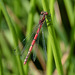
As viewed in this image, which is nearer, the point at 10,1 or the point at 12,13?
the point at 12,13

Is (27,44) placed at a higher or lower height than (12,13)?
lower

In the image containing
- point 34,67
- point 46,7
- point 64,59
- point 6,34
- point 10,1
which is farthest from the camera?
point 10,1

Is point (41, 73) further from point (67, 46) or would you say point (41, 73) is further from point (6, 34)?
point (6, 34)

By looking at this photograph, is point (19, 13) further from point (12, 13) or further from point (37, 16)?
point (37, 16)

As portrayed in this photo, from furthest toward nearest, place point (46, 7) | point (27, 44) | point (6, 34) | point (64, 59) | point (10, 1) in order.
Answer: point (10, 1) < point (6, 34) < point (64, 59) < point (27, 44) < point (46, 7)

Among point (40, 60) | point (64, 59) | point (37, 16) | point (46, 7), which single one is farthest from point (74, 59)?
point (46, 7)

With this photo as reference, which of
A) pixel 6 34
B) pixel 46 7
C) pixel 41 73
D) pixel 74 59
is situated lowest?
pixel 41 73

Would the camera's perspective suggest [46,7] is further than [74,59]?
No

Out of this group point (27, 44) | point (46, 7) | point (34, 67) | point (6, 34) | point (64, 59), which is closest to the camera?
point (46, 7)

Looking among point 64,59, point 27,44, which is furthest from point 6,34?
point 64,59
